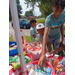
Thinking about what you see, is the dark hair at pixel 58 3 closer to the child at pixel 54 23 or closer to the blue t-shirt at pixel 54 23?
the child at pixel 54 23

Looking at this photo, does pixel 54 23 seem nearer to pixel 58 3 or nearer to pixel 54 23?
→ pixel 54 23

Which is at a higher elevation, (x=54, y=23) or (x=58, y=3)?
(x=58, y=3)

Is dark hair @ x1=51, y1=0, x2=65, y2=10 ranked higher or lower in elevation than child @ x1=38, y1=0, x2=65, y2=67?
higher

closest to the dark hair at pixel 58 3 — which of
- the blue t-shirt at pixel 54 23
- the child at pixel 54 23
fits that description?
the child at pixel 54 23

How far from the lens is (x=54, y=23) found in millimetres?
1048

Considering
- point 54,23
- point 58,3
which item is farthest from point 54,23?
Result: point 58,3

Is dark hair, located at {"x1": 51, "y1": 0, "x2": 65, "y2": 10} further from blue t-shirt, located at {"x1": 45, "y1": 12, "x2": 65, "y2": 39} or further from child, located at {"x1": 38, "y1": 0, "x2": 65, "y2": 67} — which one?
blue t-shirt, located at {"x1": 45, "y1": 12, "x2": 65, "y2": 39}

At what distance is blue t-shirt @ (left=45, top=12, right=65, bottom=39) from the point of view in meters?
0.97

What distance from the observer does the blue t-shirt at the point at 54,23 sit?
3.17 feet

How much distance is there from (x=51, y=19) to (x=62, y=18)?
191mm

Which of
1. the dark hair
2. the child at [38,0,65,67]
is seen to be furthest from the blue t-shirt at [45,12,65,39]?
the dark hair

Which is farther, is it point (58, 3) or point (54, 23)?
point (54, 23)

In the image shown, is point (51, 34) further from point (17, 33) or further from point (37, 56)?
point (17, 33)
